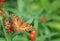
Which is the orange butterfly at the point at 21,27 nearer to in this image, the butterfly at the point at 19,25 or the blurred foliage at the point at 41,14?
the butterfly at the point at 19,25

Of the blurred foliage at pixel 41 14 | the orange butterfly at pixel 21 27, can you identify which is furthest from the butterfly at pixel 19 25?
the blurred foliage at pixel 41 14

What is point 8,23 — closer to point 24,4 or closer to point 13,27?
point 13,27

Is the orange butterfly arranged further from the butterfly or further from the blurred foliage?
the blurred foliage

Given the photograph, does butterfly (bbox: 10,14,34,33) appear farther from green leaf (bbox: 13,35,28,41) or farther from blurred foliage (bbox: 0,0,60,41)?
blurred foliage (bbox: 0,0,60,41)

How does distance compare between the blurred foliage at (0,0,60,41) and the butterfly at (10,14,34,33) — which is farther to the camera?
the blurred foliage at (0,0,60,41)

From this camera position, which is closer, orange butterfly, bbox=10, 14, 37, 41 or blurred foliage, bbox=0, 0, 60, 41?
orange butterfly, bbox=10, 14, 37, 41

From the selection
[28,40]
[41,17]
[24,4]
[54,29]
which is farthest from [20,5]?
[28,40]

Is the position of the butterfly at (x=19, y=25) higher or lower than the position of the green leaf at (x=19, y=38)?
higher

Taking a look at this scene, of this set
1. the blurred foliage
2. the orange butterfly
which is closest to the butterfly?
the orange butterfly

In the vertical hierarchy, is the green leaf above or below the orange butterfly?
below
